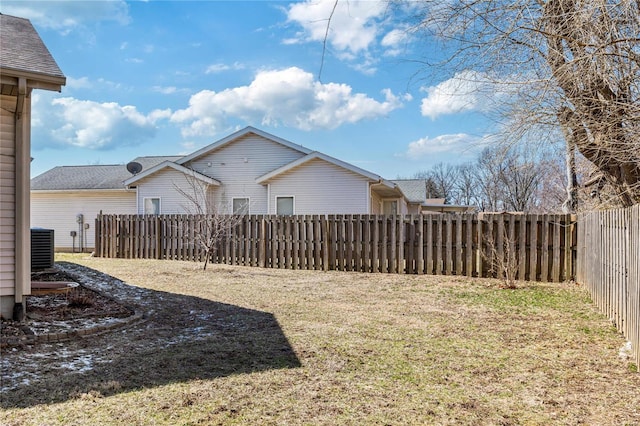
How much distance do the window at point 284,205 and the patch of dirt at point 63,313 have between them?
9.49 metres

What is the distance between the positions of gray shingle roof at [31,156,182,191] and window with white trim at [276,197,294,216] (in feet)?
25.6

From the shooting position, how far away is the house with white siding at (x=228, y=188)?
1630 centimetres

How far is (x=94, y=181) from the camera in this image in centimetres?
2105

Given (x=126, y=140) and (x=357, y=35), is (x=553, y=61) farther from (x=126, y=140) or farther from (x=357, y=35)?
(x=126, y=140)

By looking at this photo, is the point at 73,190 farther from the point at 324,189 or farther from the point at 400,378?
the point at 400,378

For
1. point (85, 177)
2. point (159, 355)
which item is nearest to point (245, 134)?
point (85, 177)

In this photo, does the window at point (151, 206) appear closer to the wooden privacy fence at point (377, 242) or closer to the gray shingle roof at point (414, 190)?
the wooden privacy fence at point (377, 242)

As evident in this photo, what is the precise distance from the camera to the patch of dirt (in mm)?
5242

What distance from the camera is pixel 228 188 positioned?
706 inches

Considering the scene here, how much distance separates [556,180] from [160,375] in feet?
61.3

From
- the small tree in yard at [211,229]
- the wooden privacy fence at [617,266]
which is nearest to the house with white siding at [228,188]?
the small tree in yard at [211,229]

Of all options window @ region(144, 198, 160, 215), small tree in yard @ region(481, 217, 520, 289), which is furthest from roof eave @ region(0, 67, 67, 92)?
window @ region(144, 198, 160, 215)

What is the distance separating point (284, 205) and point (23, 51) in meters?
11.5

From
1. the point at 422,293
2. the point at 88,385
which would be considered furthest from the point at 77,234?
the point at 88,385
